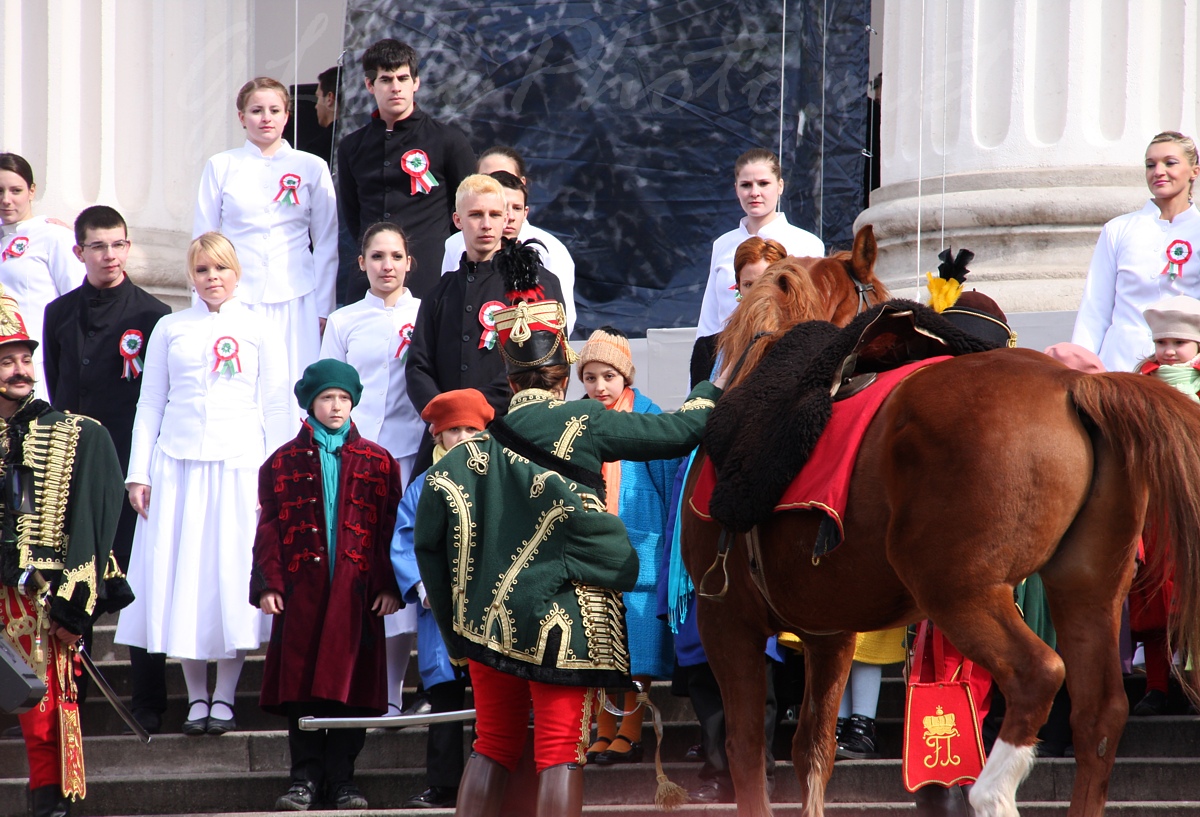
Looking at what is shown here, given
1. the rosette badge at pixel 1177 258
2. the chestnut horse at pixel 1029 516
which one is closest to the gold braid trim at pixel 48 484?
the chestnut horse at pixel 1029 516

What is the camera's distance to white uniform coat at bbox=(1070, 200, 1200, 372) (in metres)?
7.31

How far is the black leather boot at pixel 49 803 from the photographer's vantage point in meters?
5.94

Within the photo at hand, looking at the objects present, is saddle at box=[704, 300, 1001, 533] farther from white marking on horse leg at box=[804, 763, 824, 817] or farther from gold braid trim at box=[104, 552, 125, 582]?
gold braid trim at box=[104, 552, 125, 582]

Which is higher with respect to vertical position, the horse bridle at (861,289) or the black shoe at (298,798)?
the horse bridle at (861,289)

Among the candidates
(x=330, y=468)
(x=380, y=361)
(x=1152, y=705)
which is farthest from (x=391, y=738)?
(x=1152, y=705)

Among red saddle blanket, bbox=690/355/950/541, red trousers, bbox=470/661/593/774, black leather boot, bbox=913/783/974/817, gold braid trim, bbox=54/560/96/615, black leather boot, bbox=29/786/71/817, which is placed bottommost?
black leather boot, bbox=29/786/71/817

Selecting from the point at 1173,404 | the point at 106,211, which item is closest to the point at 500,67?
the point at 106,211

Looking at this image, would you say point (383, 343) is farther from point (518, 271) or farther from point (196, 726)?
point (518, 271)

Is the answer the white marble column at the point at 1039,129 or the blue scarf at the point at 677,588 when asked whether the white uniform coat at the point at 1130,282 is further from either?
the blue scarf at the point at 677,588

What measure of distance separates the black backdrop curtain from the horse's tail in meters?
7.37

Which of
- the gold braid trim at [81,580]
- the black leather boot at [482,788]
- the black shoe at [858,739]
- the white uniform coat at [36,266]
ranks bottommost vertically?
the black shoe at [858,739]

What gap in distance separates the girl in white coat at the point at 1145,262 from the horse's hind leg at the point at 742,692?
3.31m

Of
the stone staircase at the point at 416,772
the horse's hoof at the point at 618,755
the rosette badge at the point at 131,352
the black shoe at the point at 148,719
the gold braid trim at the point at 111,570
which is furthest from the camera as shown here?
the rosette badge at the point at 131,352

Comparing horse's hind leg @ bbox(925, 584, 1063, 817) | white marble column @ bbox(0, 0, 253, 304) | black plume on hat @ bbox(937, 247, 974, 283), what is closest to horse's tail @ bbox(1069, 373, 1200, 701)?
horse's hind leg @ bbox(925, 584, 1063, 817)
